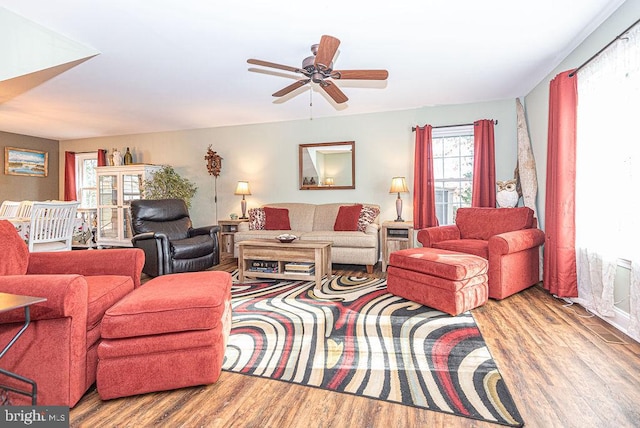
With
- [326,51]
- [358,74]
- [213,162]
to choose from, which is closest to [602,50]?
[358,74]

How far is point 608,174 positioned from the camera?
2488mm

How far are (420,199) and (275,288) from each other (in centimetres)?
245

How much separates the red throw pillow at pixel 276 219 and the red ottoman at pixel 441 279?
86.2 inches

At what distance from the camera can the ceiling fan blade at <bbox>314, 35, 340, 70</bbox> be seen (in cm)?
220

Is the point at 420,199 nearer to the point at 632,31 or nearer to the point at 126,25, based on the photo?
the point at 632,31

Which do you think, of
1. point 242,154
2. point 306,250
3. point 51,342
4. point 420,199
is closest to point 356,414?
point 51,342

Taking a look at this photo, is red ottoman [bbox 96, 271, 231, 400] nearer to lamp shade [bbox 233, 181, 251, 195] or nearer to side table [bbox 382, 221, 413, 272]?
side table [bbox 382, 221, 413, 272]

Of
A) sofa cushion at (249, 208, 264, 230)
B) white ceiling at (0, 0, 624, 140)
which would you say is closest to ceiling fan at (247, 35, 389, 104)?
white ceiling at (0, 0, 624, 140)

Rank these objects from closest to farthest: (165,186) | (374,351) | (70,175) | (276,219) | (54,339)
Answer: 1. (54,339)
2. (374,351)
3. (276,219)
4. (165,186)
5. (70,175)

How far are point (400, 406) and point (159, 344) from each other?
1.18m

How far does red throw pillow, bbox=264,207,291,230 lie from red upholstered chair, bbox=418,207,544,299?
6.72ft

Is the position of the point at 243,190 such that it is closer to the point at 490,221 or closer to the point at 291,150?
the point at 291,150

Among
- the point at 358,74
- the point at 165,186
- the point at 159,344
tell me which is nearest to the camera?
the point at 159,344

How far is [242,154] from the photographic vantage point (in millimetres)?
5742
